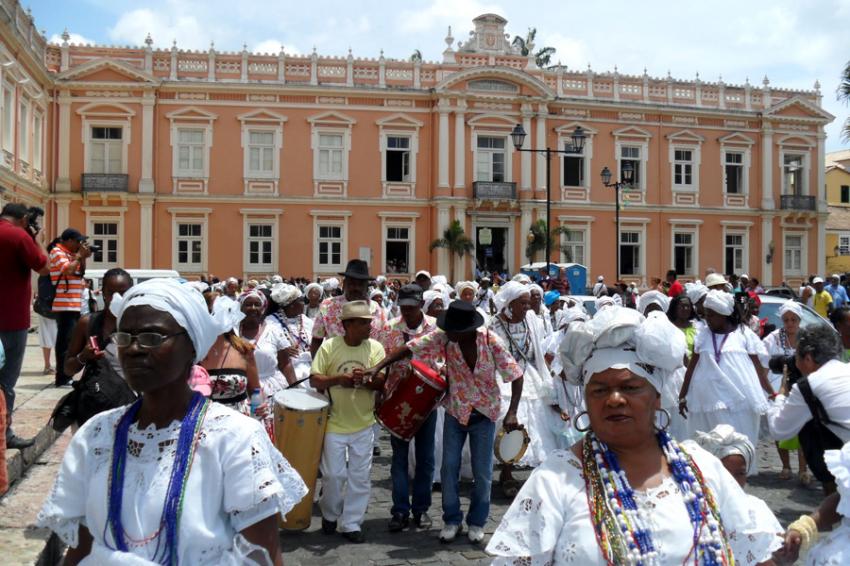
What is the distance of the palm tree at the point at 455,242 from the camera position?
104ft

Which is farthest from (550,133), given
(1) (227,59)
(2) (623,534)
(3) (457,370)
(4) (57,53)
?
(2) (623,534)

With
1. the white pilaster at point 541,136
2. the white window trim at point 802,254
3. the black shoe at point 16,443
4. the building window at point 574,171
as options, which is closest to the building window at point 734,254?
the white window trim at point 802,254

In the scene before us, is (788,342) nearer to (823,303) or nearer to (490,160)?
(823,303)

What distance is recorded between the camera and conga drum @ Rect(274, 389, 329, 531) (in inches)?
233

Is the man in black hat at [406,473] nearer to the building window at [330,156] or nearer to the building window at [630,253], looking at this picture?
the building window at [330,156]

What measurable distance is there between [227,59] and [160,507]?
31.2 metres

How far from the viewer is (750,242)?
36688 mm

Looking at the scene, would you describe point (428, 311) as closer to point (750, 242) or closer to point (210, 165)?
point (210, 165)

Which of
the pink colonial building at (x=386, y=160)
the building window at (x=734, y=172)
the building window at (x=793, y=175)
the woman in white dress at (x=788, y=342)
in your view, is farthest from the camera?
A: the building window at (x=793, y=175)

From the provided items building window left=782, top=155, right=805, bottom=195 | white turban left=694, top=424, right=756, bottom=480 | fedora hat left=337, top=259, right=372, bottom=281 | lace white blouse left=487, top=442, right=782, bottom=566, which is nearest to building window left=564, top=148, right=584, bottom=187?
building window left=782, top=155, right=805, bottom=195

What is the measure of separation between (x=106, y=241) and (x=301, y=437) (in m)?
27.0

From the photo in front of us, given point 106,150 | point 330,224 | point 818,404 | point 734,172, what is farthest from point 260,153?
point 818,404

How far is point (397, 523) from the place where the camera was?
6.16 m

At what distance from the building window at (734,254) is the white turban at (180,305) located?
120ft
